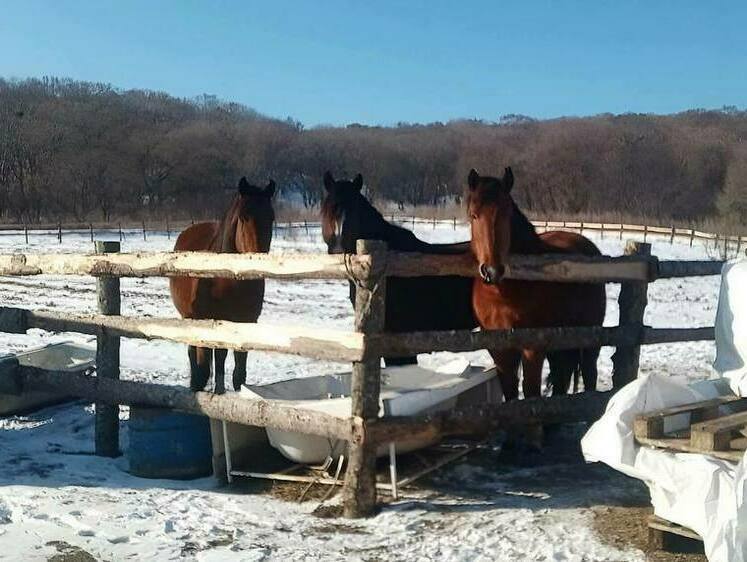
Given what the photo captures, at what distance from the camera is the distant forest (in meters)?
61.7

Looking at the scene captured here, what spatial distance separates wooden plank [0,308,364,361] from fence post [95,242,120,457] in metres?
0.12

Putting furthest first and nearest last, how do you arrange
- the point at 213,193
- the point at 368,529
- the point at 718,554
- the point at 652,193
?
the point at 213,193 → the point at 652,193 → the point at 368,529 → the point at 718,554

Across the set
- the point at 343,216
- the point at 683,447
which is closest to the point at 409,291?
the point at 343,216

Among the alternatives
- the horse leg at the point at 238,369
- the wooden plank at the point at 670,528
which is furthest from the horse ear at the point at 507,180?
the horse leg at the point at 238,369

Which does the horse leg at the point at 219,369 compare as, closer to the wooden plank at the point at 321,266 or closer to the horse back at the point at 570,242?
the wooden plank at the point at 321,266

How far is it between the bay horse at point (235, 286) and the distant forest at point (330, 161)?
140 ft

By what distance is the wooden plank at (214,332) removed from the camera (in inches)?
166

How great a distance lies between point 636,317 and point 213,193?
229 ft

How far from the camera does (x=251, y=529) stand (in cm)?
398

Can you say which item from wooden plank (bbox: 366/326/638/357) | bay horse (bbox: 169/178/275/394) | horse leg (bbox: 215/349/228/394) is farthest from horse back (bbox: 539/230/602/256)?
horse leg (bbox: 215/349/228/394)

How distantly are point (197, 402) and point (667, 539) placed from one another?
2864 mm

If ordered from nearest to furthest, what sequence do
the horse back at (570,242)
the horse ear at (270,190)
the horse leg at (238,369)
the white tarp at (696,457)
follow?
the white tarp at (696,457)
the horse back at (570,242)
the horse ear at (270,190)
the horse leg at (238,369)

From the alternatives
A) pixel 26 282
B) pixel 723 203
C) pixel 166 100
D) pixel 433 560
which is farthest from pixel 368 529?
pixel 166 100

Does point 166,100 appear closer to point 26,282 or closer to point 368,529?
point 26,282
